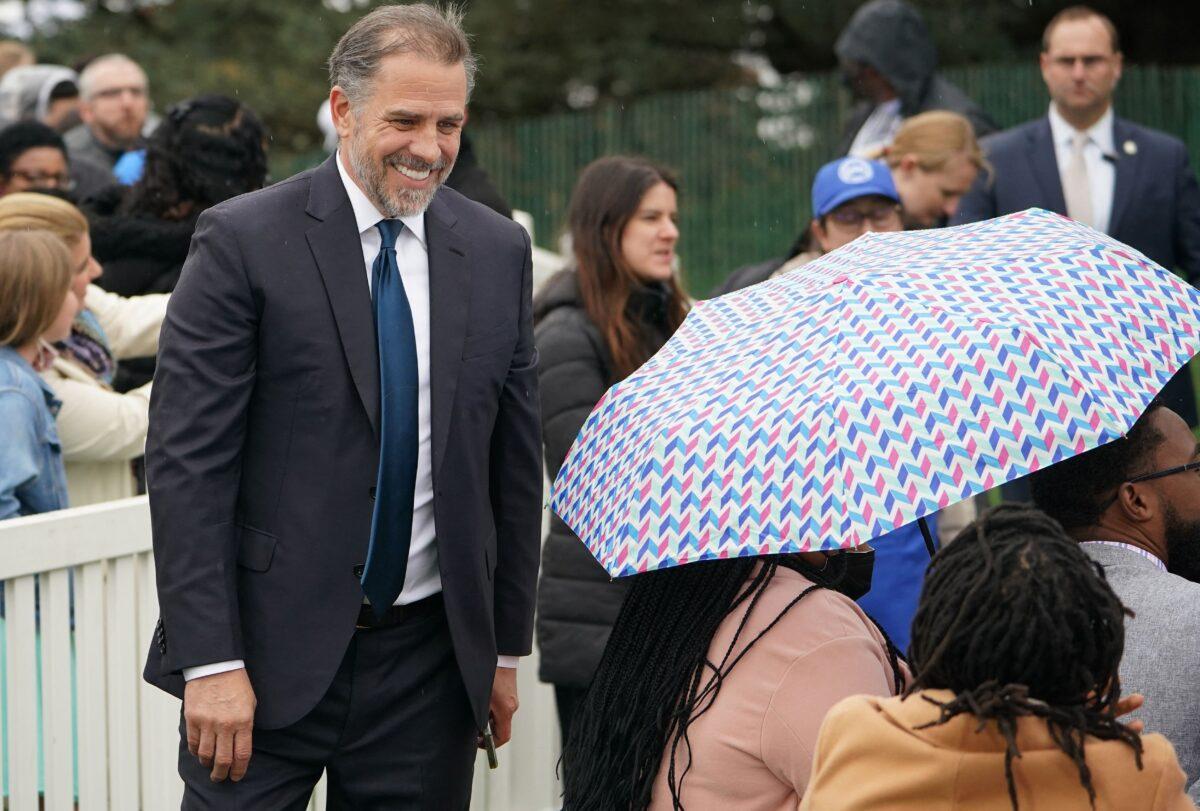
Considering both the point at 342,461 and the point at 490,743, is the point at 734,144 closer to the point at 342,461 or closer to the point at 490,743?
the point at 490,743

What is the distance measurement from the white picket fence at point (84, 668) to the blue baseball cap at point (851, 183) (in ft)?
8.67

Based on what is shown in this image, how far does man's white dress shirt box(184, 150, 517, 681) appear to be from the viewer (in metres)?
3.41

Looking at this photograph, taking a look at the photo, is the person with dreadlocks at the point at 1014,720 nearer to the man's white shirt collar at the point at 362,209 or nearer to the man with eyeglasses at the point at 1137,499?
the man with eyeglasses at the point at 1137,499

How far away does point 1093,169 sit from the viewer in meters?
7.78

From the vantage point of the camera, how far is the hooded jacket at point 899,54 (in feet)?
26.7

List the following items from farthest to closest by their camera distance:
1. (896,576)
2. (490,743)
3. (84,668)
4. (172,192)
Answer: (172,192)
(896,576)
(84,668)
(490,743)

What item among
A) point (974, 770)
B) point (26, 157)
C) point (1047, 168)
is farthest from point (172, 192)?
point (974, 770)

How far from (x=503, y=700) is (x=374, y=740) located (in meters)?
0.40

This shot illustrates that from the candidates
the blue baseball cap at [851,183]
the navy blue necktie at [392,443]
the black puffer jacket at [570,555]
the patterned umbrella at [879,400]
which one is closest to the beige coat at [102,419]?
the black puffer jacket at [570,555]

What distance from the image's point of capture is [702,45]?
847 inches

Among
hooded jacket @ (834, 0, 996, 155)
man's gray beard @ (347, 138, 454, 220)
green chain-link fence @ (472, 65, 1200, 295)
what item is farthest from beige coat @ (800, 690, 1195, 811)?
green chain-link fence @ (472, 65, 1200, 295)

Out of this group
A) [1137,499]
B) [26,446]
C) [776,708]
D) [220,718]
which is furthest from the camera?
[26,446]

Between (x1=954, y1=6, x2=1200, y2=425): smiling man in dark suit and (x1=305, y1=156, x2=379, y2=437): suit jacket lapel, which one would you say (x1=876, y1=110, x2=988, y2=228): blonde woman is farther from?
(x1=305, y1=156, x2=379, y2=437): suit jacket lapel

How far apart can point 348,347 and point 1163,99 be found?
1442cm
